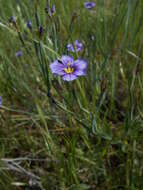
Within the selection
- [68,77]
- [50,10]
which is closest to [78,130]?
[68,77]

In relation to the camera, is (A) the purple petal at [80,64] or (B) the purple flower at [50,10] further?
(A) the purple petal at [80,64]

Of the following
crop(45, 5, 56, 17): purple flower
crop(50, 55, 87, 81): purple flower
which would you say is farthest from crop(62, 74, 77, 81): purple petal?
crop(45, 5, 56, 17): purple flower

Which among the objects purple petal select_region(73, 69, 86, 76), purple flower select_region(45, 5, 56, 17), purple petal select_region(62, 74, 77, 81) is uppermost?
purple flower select_region(45, 5, 56, 17)

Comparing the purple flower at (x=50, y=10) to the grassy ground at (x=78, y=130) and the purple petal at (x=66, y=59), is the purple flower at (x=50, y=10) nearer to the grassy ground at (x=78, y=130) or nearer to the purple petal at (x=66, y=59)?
the grassy ground at (x=78, y=130)

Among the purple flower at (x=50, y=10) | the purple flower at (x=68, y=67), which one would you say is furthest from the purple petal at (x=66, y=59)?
the purple flower at (x=50, y=10)

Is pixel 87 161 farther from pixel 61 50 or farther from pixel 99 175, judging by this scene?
pixel 61 50

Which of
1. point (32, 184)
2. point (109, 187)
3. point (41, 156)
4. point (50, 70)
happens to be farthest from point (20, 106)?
point (109, 187)

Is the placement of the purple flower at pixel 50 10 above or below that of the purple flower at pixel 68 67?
above

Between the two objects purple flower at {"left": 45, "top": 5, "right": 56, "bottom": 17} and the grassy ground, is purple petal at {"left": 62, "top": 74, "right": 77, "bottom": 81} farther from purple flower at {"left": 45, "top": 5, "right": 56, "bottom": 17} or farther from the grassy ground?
purple flower at {"left": 45, "top": 5, "right": 56, "bottom": 17}
